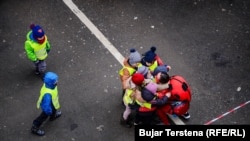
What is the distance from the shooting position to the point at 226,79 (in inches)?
358

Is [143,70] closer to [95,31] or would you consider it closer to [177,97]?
[177,97]

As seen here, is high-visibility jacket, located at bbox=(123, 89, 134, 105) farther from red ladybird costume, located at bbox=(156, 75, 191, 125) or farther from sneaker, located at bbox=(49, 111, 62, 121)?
sneaker, located at bbox=(49, 111, 62, 121)

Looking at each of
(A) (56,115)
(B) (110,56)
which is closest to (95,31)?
(B) (110,56)

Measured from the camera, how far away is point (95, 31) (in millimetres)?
9898

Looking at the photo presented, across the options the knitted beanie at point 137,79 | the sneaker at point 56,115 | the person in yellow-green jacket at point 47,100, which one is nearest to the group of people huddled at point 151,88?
the knitted beanie at point 137,79

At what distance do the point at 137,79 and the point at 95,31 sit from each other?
301cm

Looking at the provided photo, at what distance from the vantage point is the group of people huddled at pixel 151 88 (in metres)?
7.31

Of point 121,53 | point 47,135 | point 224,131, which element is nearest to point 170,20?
point 121,53

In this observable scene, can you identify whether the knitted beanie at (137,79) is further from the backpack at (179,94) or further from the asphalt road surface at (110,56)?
the asphalt road surface at (110,56)

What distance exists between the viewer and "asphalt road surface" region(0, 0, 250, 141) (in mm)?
8492

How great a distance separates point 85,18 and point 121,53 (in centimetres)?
132

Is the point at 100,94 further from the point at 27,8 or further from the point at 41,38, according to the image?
the point at 27,8

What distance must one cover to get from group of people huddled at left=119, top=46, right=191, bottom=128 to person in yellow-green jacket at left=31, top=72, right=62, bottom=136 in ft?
3.91

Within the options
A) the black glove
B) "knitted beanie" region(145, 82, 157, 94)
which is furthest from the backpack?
the black glove
